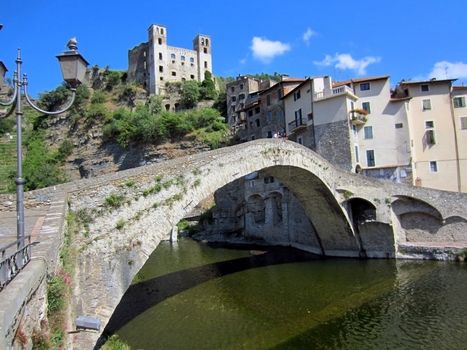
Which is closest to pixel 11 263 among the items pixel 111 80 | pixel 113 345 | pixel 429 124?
pixel 113 345

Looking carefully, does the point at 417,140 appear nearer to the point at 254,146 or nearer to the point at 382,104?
the point at 382,104

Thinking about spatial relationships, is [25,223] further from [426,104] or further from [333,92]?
[426,104]

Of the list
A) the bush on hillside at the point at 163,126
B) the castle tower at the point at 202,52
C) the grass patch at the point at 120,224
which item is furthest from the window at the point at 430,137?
the castle tower at the point at 202,52

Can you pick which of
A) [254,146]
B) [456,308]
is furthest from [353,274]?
[254,146]

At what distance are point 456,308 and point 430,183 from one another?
684 inches

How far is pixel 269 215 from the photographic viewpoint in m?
30.1

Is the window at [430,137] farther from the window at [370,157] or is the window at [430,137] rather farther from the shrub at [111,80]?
the shrub at [111,80]

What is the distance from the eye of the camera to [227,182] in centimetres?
1466

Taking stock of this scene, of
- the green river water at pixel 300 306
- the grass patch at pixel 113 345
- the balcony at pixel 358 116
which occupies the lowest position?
the green river water at pixel 300 306

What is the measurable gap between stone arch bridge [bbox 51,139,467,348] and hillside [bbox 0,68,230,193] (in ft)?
77.5

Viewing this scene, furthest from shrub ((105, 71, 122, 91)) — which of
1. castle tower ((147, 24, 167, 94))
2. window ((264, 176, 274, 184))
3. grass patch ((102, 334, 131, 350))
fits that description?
grass patch ((102, 334, 131, 350))

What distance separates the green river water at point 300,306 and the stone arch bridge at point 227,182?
2.29 metres

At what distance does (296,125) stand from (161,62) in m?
36.5

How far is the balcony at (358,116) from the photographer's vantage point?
2758 centimetres
